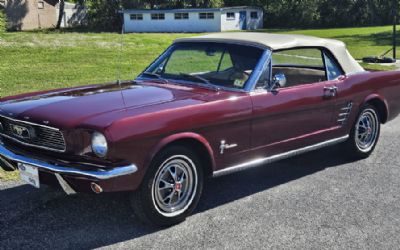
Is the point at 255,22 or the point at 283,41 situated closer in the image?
the point at 283,41

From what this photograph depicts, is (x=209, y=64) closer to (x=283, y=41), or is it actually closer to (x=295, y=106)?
(x=283, y=41)

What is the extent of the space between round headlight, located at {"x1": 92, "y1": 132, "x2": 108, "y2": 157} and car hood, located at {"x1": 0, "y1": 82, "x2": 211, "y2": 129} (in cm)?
18

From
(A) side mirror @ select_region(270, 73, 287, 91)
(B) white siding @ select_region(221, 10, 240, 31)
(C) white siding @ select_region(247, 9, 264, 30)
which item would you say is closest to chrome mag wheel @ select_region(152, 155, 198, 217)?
(A) side mirror @ select_region(270, 73, 287, 91)

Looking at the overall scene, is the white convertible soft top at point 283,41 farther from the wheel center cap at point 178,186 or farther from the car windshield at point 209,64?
the wheel center cap at point 178,186

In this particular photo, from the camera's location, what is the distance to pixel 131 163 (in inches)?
152

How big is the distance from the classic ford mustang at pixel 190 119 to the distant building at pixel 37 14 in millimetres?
46026

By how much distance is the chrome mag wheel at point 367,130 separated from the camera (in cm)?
622

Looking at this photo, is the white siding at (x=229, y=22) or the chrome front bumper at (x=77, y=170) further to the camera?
the white siding at (x=229, y=22)

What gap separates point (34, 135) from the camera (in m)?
4.15

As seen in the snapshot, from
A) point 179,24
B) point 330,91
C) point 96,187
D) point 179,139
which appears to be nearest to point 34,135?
point 96,187

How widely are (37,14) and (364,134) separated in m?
51.9

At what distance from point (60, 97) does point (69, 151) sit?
0.86 metres

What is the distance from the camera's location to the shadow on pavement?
13.0 feet

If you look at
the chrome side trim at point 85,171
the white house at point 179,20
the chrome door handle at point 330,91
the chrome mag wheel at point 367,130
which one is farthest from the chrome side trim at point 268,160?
the white house at point 179,20
